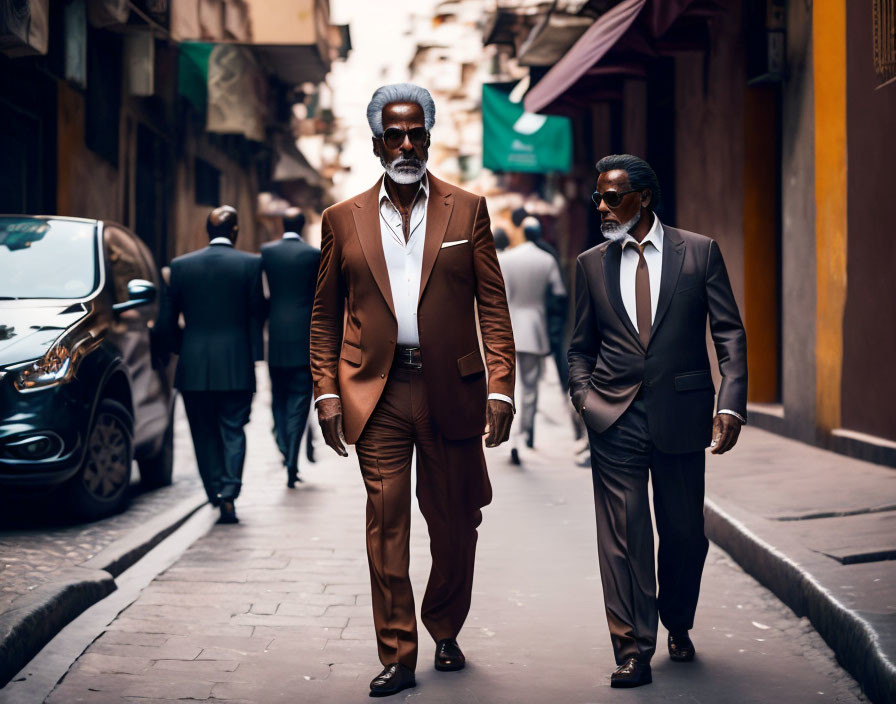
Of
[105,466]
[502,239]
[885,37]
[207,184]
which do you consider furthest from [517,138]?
[105,466]

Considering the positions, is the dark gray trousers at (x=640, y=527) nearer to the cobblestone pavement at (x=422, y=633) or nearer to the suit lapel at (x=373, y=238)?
the cobblestone pavement at (x=422, y=633)

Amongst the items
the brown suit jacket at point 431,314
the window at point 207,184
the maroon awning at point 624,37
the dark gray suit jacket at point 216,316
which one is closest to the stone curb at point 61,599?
the dark gray suit jacket at point 216,316

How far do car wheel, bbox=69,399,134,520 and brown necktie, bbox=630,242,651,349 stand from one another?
4.02 metres

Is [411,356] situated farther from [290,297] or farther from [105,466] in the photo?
[290,297]

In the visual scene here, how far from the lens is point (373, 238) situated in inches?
182

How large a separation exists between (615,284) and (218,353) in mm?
4071

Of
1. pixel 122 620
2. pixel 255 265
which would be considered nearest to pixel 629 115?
pixel 255 265

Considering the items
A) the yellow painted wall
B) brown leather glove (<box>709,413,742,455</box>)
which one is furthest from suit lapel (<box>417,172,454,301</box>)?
the yellow painted wall

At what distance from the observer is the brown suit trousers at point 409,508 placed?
4.57 m

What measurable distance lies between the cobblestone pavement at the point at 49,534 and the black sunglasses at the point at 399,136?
7.66 ft

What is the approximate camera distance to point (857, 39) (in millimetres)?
9703

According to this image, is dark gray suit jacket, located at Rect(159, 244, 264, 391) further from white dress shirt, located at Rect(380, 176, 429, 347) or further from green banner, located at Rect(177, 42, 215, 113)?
green banner, located at Rect(177, 42, 215, 113)

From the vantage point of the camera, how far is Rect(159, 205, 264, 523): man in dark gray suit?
323 inches

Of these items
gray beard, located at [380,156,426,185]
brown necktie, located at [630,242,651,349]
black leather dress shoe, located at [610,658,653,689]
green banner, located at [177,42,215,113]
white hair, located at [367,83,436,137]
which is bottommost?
black leather dress shoe, located at [610,658,653,689]
